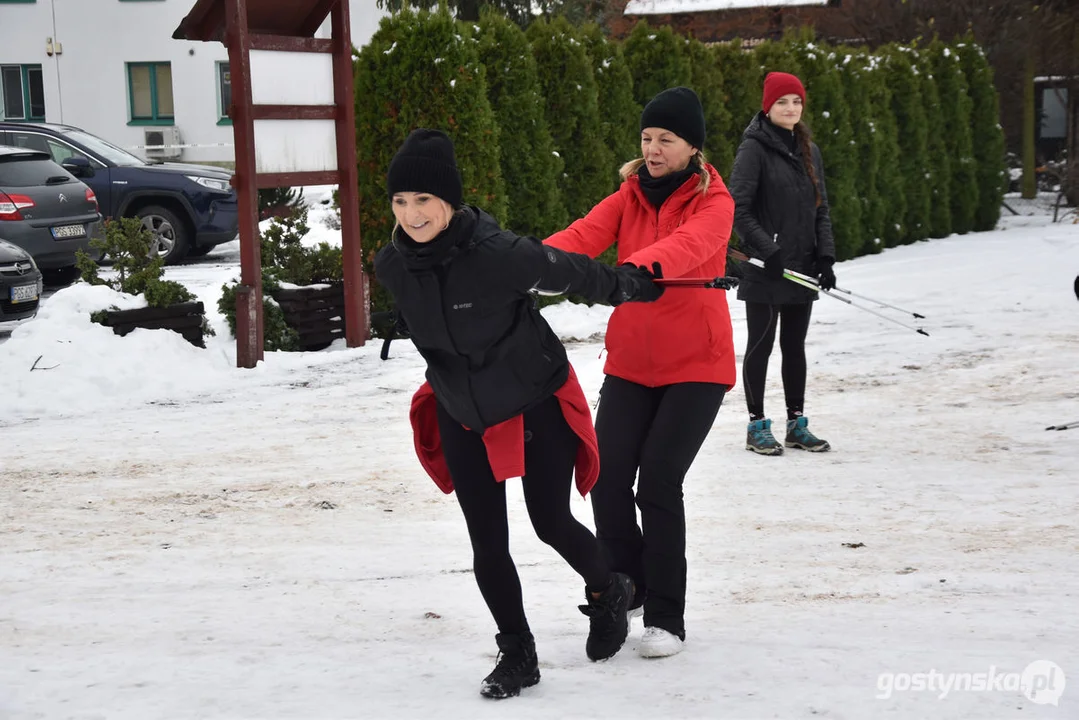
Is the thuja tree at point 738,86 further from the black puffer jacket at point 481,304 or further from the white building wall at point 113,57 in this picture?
the white building wall at point 113,57

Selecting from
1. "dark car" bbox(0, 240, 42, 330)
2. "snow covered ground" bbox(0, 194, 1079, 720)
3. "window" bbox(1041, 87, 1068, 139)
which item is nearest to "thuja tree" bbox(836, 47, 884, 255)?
"snow covered ground" bbox(0, 194, 1079, 720)

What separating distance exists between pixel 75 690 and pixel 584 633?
151 centimetres

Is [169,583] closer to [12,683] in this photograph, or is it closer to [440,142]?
[12,683]

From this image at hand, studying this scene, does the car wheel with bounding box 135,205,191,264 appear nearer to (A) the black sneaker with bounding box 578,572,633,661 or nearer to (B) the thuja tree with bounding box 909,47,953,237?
(B) the thuja tree with bounding box 909,47,953,237

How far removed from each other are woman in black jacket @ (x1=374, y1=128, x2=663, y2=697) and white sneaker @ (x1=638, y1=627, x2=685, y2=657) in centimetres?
32

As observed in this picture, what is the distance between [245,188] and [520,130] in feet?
9.57

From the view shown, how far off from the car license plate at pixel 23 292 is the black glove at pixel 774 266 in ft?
22.8

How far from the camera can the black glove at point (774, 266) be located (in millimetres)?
5809

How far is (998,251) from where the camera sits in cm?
1523

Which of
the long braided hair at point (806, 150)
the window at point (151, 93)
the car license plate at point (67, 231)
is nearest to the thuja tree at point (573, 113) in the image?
the car license plate at point (67, 231)

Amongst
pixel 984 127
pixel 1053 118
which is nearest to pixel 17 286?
pixel 984 127

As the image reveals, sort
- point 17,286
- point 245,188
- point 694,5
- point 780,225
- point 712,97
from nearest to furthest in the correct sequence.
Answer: point 780,225 < point 245,188 < point 17,286 < point 712,97 < point 694,5

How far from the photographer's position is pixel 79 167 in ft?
50.0

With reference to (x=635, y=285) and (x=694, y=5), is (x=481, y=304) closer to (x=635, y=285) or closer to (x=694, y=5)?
(x=635, y=285)
